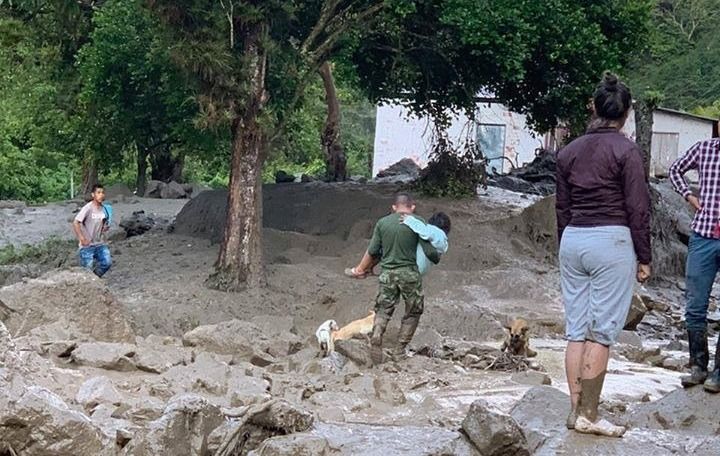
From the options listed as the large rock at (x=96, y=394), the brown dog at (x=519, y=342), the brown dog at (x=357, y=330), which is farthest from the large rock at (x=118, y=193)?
the large rock at (x=96, y=394)

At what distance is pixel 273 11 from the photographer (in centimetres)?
1630

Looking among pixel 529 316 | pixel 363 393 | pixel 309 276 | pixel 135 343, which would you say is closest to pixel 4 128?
pixel 309 276

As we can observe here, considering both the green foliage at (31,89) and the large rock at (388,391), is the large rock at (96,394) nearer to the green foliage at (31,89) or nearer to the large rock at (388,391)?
the large rock at (388,391)

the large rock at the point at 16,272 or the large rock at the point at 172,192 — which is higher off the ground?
the large rock at the point at 172,192

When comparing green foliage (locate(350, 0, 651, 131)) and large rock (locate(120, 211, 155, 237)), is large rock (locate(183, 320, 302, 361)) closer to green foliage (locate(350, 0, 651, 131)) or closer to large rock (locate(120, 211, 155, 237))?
green foliage (locate(350, 0, 651, 131))

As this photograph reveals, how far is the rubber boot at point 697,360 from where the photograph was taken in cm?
742

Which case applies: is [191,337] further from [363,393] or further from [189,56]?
[189,56]

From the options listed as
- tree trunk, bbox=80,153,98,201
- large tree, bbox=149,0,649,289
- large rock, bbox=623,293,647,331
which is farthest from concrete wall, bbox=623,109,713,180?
large rock, bbox=623,293,647,331

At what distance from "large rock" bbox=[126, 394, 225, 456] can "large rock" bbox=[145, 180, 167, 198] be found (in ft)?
83.8

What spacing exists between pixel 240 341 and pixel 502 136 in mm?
28449

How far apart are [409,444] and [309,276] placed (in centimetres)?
1136

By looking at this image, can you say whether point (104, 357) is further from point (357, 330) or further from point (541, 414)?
point (541, 414)

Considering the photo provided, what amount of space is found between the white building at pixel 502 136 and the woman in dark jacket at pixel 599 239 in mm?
25866

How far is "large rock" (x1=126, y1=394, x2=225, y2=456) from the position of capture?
637cm
